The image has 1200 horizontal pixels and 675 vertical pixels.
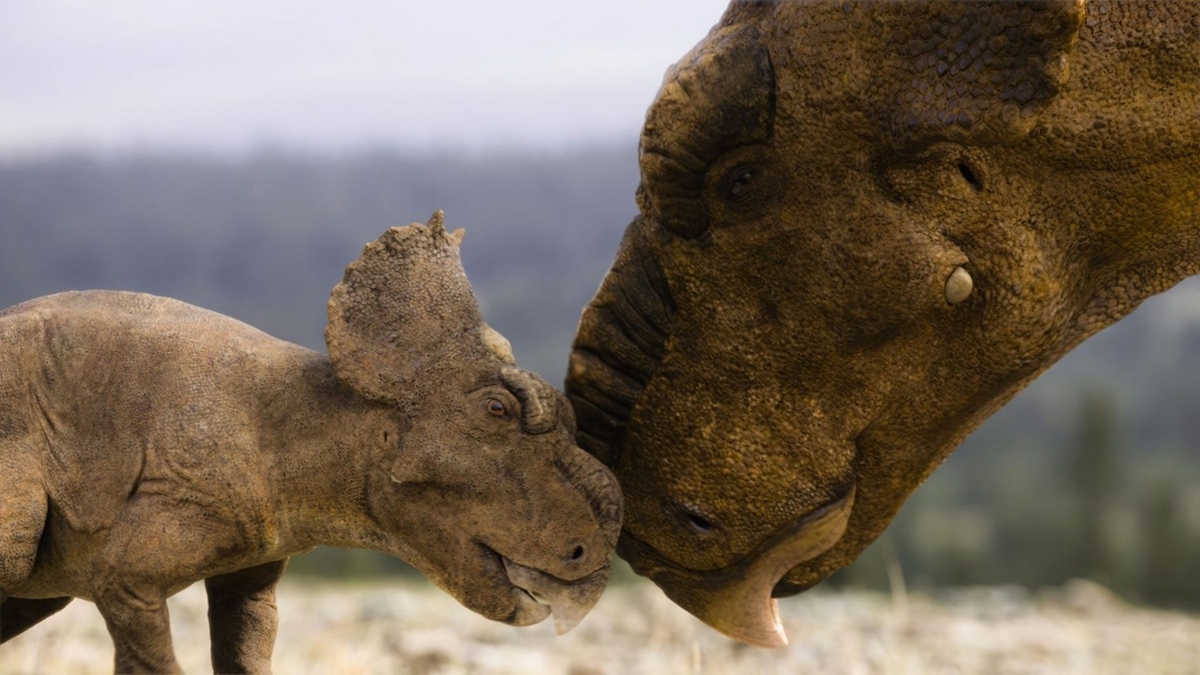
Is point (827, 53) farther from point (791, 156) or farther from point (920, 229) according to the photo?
point (920, 229)

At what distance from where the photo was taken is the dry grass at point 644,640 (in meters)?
4.07

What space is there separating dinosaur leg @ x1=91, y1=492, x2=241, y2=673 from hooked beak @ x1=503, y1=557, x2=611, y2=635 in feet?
1.40

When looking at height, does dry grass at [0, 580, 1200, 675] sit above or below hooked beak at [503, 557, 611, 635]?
below

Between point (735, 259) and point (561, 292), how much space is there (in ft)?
18.5

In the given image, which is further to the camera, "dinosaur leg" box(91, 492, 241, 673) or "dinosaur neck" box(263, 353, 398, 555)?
"dinosaur neck" box(263, 353, 398, 555)

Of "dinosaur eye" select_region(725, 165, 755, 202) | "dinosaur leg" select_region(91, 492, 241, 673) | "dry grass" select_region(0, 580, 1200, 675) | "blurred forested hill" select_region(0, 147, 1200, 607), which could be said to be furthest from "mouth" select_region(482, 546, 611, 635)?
"blurred forested hill" select_region(0, 147, 1200, 607)

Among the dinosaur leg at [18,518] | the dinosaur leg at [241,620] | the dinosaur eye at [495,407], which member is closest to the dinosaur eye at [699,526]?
the dinosaur eye at [495,407]

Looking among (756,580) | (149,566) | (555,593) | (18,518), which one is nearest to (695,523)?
(756,580)

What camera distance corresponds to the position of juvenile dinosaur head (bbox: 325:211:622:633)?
208 centimetres

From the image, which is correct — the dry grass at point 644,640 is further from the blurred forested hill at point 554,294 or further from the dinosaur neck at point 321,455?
the dinosaur neck at point 321,455

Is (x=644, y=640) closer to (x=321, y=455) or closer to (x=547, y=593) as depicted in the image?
(x=547, y=593)

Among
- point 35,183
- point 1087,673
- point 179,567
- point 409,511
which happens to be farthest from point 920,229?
point 35,183

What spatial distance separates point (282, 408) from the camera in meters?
2.12

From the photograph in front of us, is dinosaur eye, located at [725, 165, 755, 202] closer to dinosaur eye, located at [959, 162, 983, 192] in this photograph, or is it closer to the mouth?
dinosaur eye, located at [959, 162, 983, 192]
